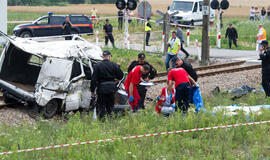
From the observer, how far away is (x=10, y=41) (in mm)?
11961

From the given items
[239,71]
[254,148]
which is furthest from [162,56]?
[254,148]

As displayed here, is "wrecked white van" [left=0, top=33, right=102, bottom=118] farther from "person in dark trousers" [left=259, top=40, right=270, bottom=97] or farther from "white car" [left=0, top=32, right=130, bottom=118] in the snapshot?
"person in dark trousers" [left=259, top=40, right=270, bottom=97]

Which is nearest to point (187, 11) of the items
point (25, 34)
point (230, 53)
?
point (230, 53)

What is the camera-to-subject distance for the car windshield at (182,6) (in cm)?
3872

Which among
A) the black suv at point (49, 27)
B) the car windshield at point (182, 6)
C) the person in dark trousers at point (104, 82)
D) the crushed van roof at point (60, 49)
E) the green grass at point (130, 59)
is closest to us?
the person in dark trousers at point (104, 82)

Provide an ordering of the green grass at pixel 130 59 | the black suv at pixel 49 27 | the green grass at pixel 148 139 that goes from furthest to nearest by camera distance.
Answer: the black suv at pixel 49 27, the green grass at pixel 130 59, the green grass at pixel 148 139

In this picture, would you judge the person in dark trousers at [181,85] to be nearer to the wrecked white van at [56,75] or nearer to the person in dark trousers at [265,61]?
the wrecked white van at [56,75]

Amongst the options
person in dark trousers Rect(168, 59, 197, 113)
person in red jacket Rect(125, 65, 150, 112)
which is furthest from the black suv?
person in dark trousers Rect(168, 59, 197, 113)

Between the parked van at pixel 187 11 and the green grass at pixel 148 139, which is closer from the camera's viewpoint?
the green grass at pixel 148 139

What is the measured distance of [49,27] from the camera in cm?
3080

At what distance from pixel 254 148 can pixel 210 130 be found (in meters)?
1.07

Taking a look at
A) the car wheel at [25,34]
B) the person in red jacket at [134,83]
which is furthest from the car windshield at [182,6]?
the person in red jacket at [134,83]

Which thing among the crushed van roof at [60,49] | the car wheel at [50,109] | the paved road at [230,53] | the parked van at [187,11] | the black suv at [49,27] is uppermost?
the parked van at [187,11]

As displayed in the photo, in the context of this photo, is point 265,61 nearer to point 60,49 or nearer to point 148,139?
point 60,49
